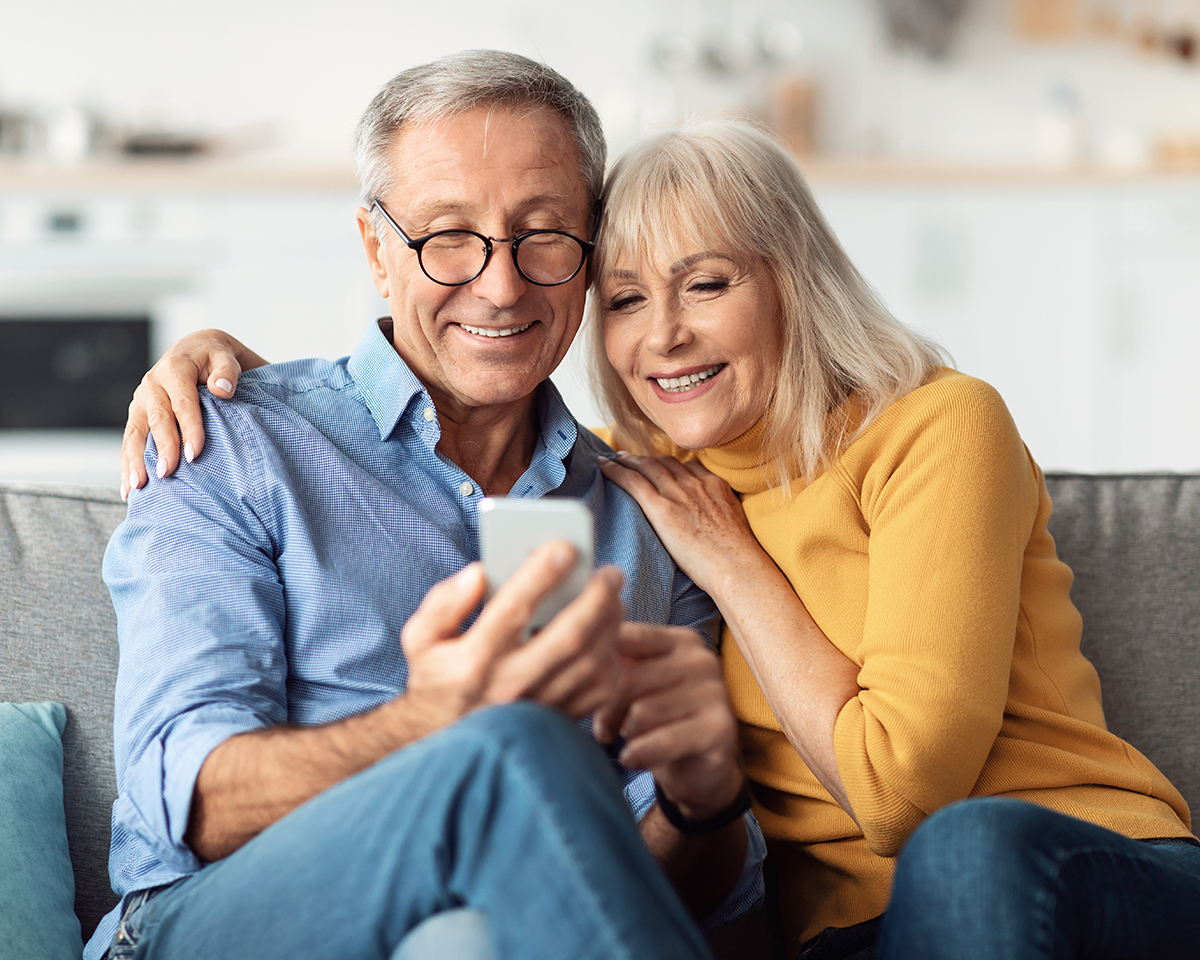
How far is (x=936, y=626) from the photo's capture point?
116cm

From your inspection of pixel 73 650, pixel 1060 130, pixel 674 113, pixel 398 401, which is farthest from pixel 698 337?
pixel 1060 130

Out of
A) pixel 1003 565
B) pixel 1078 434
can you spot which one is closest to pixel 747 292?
pixel 1003 565

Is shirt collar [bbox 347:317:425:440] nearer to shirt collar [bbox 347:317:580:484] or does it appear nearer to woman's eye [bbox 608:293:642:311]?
shirt collar [bbox 347:317:580:484]

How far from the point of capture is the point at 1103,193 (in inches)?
167

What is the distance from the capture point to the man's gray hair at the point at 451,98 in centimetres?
132

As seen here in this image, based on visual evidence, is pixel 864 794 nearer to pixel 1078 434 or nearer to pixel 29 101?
pixel 1078 434

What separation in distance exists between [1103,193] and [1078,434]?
2.93ft

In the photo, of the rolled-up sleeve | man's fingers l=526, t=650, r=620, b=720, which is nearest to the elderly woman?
man's fingers l=526, t=650, r=620, b=720

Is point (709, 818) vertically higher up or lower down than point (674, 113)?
lower down

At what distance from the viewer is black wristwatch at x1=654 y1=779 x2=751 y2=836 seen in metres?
1.09

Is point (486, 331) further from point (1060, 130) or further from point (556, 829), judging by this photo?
point (1060, 130)

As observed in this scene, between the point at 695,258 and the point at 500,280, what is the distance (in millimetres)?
233

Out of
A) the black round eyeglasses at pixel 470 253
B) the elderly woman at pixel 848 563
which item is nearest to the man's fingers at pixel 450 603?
the elderly woman at pixel 848 563

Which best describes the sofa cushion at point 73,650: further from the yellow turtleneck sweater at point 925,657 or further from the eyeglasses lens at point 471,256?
the yellow turtleneck sweater at point 925,657
